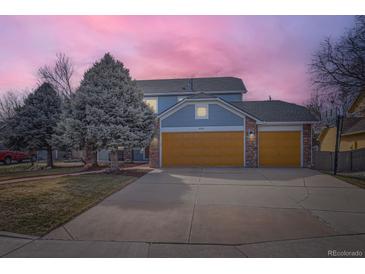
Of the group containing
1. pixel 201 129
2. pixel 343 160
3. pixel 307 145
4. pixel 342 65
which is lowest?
pixel 343 160

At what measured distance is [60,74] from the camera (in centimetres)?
2617

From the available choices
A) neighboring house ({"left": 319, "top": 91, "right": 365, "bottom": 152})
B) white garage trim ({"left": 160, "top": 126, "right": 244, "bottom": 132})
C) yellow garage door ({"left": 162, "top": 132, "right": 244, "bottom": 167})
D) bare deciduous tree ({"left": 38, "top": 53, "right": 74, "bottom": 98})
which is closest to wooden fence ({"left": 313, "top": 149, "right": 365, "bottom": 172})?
neighboring house ({"left": 319, "top": 91, "right": 365, "bottom": 152})

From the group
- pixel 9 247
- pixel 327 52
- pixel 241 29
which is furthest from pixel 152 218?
pixel 327 52

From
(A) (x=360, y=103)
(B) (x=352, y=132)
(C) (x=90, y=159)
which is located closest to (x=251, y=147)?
(B) (x=352, y=132)

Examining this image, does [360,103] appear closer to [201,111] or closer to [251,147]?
[251,147]

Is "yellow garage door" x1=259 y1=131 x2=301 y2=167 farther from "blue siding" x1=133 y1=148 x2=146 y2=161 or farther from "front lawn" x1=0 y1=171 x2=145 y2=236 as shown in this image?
"blue siding" x1=133 y1=148 x2=146 y2=161

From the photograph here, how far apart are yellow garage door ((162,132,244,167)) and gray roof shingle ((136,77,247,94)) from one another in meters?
7.96

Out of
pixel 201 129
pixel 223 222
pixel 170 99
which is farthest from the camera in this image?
pixel 170 99

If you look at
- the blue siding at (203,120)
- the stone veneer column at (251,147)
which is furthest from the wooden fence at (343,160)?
the blue siding at (203,120)

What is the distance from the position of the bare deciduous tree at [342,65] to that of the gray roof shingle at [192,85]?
10.5 metres

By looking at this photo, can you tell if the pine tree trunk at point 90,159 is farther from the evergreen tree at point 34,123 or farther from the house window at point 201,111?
the house window at point 201,111

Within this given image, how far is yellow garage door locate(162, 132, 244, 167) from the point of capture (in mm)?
15680

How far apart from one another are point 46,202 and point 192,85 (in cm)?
1881

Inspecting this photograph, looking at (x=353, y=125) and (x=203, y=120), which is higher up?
(x=203, y=120)
